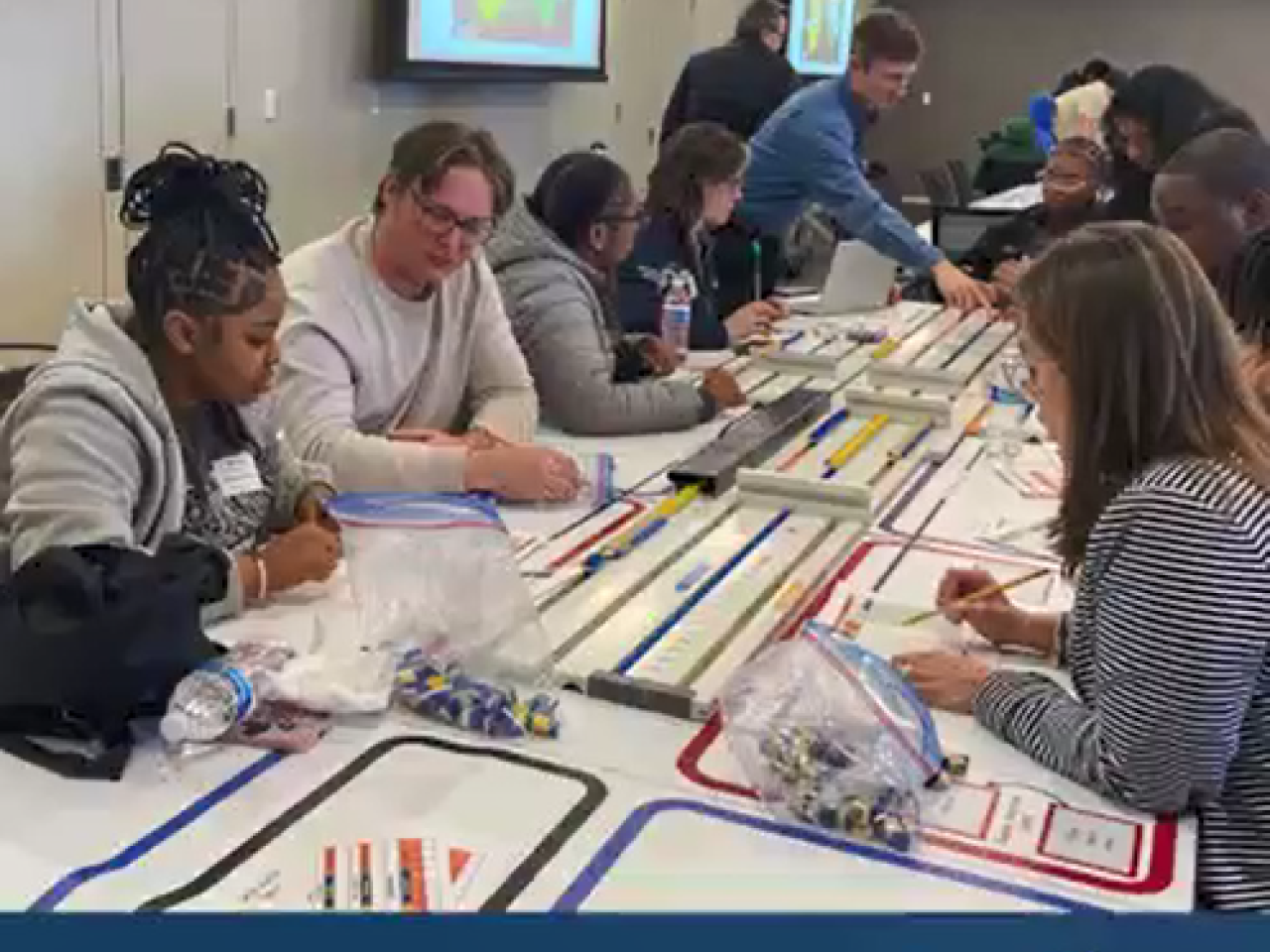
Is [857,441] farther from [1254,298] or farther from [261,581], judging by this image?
[261,581]

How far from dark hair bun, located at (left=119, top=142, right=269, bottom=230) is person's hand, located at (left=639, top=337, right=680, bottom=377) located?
130 centimetres

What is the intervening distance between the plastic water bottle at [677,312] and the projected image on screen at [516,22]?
99.8 inches

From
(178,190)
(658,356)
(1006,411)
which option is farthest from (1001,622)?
(658,356)

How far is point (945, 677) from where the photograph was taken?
54.8 inches

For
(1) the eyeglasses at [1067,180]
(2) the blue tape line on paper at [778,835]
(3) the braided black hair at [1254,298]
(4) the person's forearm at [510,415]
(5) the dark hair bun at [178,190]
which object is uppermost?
(1) the eyeglasses at [1067,180]

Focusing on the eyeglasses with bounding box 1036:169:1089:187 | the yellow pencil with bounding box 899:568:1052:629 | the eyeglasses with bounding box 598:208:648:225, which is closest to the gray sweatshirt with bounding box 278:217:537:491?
the eyeglasses with bounding box 598:208:648:225

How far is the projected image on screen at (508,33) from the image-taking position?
16.5 feet

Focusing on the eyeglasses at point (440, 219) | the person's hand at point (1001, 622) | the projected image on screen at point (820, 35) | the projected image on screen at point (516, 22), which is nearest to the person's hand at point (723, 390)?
the eyeglasses at point (440, 219)

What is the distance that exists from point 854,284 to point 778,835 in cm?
271

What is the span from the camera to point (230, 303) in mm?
1492

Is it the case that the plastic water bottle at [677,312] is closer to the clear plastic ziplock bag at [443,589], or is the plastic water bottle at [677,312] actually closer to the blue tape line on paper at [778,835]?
the clear plastic ziplock bag at [443,589]

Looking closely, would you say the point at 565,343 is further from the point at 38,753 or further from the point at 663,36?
the point at 663,36

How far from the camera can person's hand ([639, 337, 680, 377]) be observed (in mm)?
2754

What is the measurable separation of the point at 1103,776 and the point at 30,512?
0.95 m
